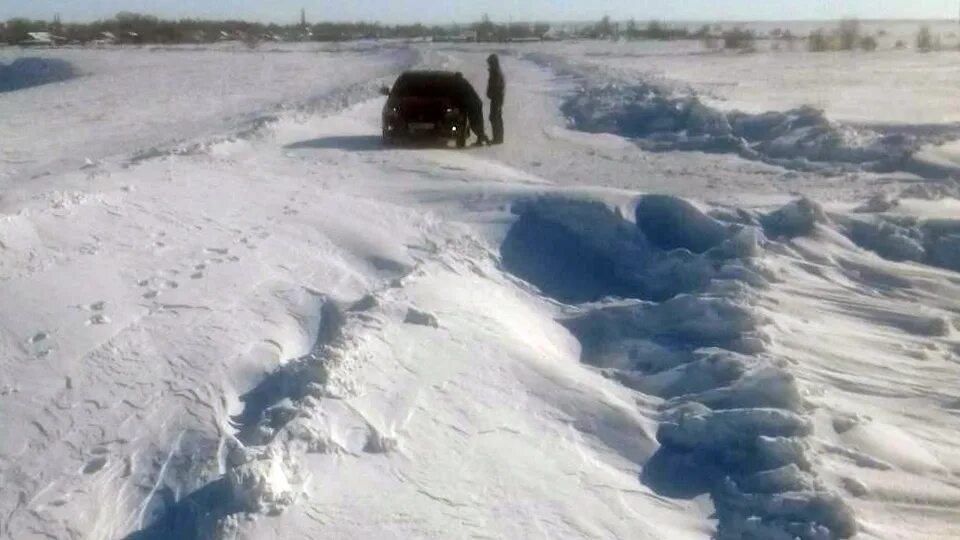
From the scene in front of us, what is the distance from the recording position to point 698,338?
929 cm

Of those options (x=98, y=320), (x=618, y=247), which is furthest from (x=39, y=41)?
(x=98, y=320)

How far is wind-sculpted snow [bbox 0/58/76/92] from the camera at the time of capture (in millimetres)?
47375

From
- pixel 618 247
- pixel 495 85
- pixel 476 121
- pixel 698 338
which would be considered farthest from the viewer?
pixel 476 121

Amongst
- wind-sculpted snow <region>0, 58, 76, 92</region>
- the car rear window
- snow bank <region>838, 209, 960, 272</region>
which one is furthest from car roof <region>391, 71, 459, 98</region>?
wind-sculpted snow <region>0, 58, 76, 92</region>

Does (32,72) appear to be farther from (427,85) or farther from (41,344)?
(41,344)

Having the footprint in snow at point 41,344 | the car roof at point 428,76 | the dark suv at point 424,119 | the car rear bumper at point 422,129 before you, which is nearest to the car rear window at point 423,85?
the car roof at point 428,76

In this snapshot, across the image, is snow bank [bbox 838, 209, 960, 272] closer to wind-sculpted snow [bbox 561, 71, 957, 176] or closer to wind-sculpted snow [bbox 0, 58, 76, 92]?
wind-sculpted snow [bbox 561, 71, 957, 176]

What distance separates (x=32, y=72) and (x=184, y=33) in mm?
62088

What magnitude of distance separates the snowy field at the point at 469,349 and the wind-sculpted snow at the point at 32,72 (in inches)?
1293

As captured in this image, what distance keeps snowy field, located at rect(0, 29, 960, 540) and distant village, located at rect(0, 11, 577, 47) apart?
80305 millimetres

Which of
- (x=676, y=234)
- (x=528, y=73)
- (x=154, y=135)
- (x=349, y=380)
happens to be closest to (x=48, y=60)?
(x=528, y=73)

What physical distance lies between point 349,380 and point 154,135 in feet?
50.3

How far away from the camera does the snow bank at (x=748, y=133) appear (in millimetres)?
18516

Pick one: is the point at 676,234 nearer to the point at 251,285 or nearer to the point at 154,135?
the point at 251,285
